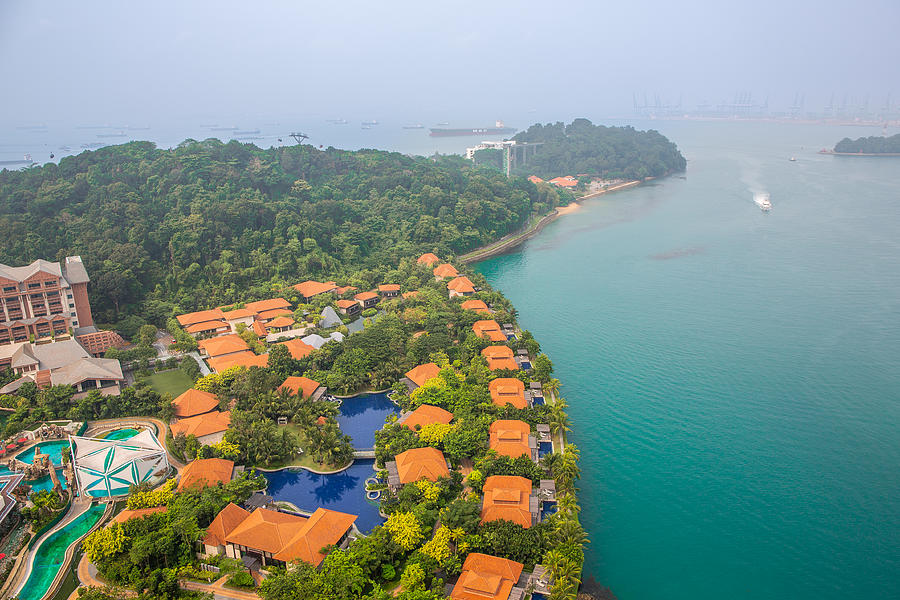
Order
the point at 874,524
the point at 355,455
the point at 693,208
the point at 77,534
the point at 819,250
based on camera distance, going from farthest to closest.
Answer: the point at 693,208 < the point at 819,250 < the point at 355,455 < the point at 874,524 < the point at 77,534

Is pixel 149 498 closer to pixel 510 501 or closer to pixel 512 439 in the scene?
pixel 510 501

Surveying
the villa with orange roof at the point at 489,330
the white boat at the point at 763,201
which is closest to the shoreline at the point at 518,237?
the villa with orange roof at the point at 489,330

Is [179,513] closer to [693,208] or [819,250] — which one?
[819,250]

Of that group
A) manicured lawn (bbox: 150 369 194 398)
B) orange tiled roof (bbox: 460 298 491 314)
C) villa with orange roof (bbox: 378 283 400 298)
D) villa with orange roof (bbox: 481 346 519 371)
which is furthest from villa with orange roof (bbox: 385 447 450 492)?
villa with orange roof (bbox: 378 283 400 298)

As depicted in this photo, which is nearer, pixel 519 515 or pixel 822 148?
pixel 519 515

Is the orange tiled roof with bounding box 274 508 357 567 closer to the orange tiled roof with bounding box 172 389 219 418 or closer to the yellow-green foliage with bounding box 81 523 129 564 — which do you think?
the yellow-green foliage with bounding box 81 523 129 564

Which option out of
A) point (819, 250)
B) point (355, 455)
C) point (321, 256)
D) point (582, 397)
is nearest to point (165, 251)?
point (321, 256)

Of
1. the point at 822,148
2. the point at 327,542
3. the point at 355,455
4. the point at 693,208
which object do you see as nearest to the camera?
the point at 327,542

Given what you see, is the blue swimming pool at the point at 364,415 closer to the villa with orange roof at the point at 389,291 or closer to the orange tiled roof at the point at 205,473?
the orange tiled roof at the point at 205,473
